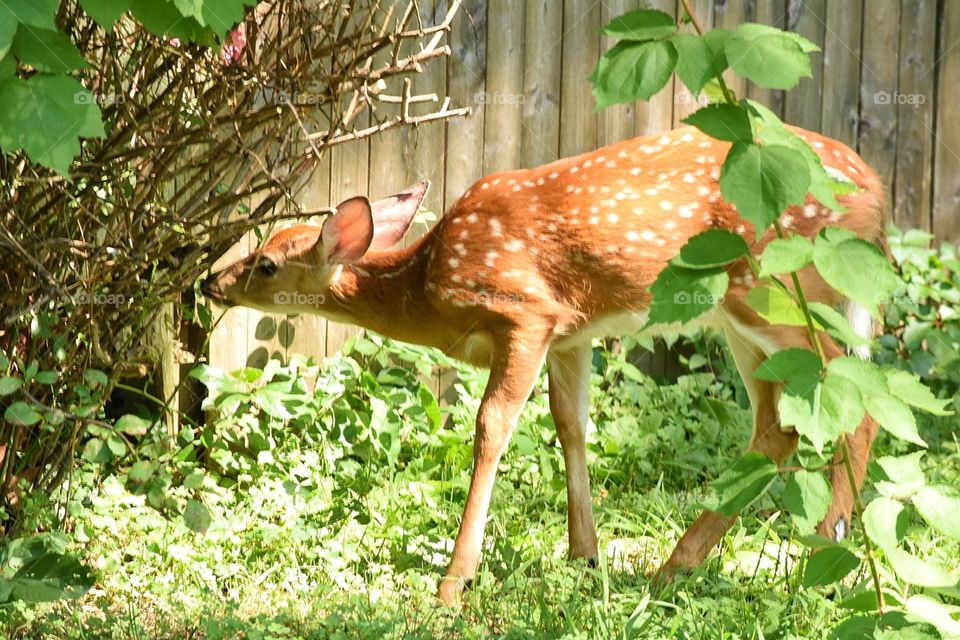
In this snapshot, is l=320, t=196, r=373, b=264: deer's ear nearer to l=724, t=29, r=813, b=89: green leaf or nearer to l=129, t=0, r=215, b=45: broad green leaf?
l=129, t=0, r=215, b=45: broad green leaf

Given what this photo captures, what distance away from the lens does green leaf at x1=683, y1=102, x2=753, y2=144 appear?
2322 mm

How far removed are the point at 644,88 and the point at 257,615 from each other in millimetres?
2165

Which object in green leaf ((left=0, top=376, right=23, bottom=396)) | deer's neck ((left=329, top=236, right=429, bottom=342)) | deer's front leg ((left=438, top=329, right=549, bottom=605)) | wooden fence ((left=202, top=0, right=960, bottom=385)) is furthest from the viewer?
wooden fence ((left=202, top=0, right=960, bottom=385))

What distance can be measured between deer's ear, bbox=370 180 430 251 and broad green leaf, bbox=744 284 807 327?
2682 millimetres

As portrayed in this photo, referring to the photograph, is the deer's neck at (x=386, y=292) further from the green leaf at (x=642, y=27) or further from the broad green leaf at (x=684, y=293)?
the green leaf at (x=642, y=27)

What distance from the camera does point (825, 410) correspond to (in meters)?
2.33

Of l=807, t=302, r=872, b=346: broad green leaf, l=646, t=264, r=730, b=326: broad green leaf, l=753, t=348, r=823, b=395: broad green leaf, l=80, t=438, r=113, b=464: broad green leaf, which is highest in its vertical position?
l=646, t=264, r=730, b=326: broad green leaf

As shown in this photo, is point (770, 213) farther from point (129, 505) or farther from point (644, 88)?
point (129, 505)

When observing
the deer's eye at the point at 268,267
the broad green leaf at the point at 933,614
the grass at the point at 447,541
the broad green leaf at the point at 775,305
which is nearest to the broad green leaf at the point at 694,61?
the broad green leaf at the point at 775,305

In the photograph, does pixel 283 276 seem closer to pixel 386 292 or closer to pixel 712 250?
pixel 386 292

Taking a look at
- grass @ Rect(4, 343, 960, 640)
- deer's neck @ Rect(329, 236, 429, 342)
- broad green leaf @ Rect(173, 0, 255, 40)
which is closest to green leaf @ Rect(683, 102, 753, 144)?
broad green leaf @ Rect(173, 0, 255, 40)

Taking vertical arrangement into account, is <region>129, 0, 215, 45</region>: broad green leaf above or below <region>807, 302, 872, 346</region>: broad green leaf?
above

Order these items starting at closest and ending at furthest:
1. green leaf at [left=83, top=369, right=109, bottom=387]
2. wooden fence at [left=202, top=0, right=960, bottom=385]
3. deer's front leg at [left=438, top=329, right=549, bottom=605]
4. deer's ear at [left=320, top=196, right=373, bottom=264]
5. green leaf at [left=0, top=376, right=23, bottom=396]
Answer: green leaf at [left=0, top=376, right=23, bottom=396]
green leaf at [left=83, top=369, right=109, bottom=387]
deer's front leg at [left=438, top=329, right=549, bottom=605]
deer's ear at [left=320, top=196, right=373, bottom=264]
wooden fence at [left=202, top=0, right=960, bottom=385]

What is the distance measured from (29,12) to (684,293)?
131 cm
